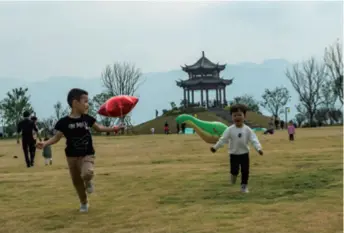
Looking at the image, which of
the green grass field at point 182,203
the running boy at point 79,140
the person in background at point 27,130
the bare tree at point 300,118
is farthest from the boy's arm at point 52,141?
the bare tree at point 300,118

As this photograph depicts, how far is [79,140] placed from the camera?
6809 mm

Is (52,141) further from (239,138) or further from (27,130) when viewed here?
(27,130)

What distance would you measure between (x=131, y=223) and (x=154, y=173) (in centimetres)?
487

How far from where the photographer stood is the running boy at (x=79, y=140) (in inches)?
267

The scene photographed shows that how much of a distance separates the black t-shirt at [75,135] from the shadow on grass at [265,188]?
129 cm

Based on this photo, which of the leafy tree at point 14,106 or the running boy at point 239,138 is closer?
the running boy at point 239,138

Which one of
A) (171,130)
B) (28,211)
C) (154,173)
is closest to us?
(28,211)

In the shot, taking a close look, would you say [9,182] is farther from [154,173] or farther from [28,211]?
[28,211]

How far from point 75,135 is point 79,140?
77 mm

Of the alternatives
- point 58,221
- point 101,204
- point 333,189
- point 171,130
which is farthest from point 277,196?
point 171,130

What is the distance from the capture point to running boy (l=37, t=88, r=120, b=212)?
22.3ft

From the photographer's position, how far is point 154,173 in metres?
10.9

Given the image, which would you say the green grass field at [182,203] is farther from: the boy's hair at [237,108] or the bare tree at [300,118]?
the bare tree at [300,118]

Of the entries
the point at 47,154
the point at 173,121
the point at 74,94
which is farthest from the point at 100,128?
the point at 173,121
